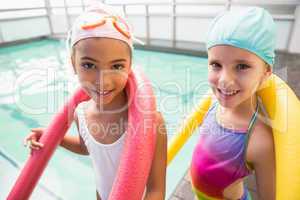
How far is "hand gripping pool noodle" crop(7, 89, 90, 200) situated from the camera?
1.12 meters

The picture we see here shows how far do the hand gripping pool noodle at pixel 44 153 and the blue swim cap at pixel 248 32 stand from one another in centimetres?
78

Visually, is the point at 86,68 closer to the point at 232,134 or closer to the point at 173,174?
the point at 232,134

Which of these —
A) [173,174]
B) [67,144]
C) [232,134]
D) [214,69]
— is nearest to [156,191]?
[232,134]

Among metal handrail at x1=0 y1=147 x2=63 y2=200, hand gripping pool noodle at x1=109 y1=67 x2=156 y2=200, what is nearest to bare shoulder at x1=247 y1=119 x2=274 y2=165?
hand gripping pool noodle at x1=109 y1=67 x2=156 y2=200

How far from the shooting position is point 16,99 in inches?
167

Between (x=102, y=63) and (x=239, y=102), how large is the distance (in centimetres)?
57

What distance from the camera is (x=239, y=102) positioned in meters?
0.93

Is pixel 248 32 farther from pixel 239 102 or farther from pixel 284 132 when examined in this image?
pixel 284 132

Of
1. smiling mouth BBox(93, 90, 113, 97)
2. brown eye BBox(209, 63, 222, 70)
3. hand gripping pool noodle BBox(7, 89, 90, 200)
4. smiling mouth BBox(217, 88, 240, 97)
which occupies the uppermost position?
brown eye BBox(209, 63, 222, 70)

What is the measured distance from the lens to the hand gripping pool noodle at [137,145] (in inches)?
28.1

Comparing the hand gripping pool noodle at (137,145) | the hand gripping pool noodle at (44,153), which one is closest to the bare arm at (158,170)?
the hand gripping pool noodle at (137,145)

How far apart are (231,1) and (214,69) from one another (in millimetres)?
5393

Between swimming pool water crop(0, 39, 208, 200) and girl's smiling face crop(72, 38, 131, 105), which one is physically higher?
girl's smiling face crop(72, 38, 131, 105)

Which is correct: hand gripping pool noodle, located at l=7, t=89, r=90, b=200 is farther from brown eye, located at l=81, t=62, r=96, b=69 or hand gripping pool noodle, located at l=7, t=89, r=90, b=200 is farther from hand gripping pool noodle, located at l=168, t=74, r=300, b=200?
hand gripping pool noodle, located at l=168, t=74, r=300, b=200
